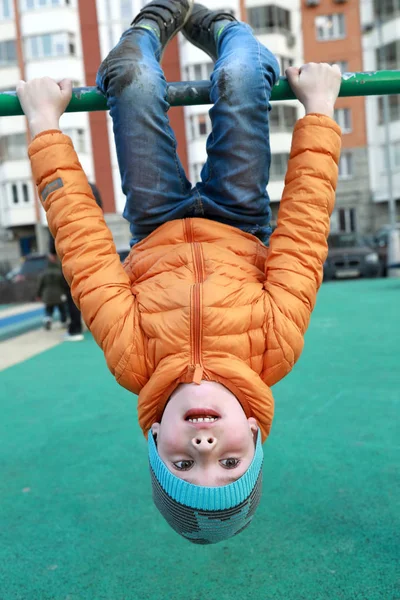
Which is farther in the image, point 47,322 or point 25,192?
point 25,192

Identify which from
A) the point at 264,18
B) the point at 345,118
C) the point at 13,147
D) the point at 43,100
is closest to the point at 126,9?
the point at 264,18

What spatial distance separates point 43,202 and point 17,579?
45.0 inches

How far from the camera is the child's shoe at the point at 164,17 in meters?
2.04

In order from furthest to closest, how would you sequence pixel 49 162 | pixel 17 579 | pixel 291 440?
pixel 291 440
pixel 17 579
pixel 49 162

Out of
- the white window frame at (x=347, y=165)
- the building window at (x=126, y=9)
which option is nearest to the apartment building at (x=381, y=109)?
the white window frame at (x=347, y=165)

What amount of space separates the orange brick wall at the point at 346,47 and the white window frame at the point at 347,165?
31cm

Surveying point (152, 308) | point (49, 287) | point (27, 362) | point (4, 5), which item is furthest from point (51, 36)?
point (152, 308)

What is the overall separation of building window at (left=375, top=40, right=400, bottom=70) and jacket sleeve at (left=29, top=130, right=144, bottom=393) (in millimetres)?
22926

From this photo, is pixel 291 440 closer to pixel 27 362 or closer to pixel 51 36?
pixel 27 362

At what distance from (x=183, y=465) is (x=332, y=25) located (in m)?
A: 24.5

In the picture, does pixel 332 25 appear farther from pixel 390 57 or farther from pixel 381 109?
pixel 381 109

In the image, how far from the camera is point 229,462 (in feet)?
4.64

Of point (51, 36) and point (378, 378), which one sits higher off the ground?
point (51, 36)

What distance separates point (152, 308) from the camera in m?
1.55
